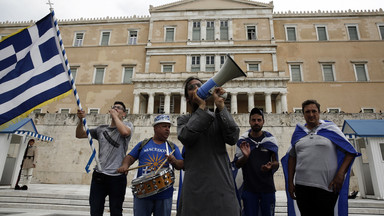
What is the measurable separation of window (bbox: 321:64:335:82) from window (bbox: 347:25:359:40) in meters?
4.88

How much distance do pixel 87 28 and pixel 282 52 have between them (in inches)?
1024

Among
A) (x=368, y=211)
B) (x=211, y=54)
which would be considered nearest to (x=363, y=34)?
(x=211, y=54)

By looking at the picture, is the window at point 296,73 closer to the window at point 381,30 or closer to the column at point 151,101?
the window at point 381,30

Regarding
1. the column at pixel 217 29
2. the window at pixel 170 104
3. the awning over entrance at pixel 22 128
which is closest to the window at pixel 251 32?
the column at pixel 217 29

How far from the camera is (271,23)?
27.2m

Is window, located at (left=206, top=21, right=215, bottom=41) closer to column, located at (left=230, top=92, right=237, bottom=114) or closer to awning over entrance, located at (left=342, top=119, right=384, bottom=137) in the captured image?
column, located at (left=230, top=92, right=237, bottom=114)

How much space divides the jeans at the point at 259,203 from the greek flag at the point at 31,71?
3.36 m

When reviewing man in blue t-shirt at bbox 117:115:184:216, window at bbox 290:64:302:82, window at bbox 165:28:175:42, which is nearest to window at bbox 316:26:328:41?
window at bbox 290:64:302:82

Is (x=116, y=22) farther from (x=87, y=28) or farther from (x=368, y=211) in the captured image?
(x=368, y=211)

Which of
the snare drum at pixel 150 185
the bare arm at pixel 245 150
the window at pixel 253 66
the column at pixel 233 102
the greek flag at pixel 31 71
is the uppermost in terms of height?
the window at pixel 253 66

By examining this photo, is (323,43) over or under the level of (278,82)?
over

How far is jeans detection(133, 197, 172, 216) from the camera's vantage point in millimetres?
2629

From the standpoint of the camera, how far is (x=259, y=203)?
3104 mm

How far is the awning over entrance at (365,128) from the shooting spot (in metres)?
7.01
